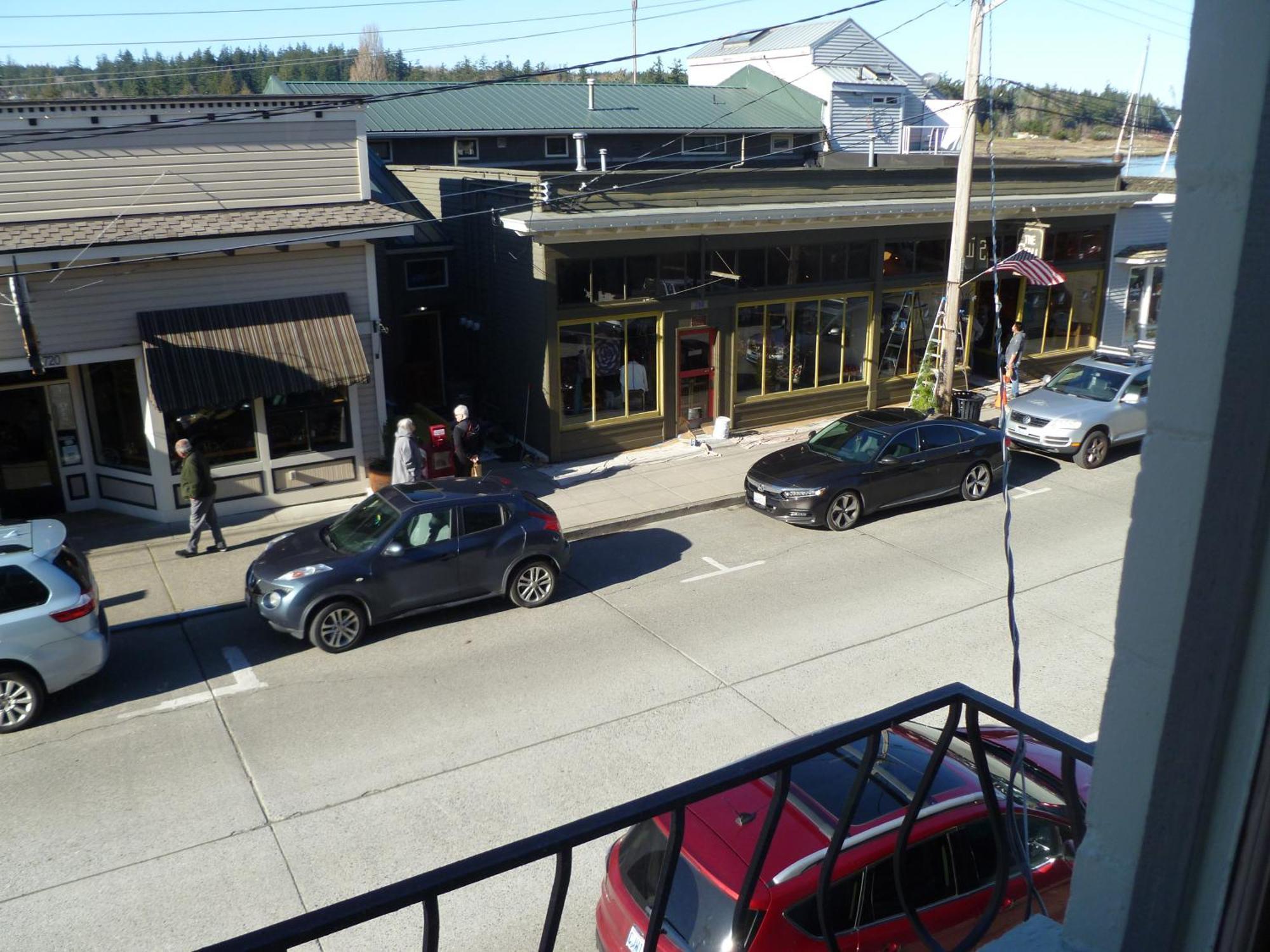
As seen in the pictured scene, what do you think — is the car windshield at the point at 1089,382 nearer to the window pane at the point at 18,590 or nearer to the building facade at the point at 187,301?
the building facade at the point at 187,301

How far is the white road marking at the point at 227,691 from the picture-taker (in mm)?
10891

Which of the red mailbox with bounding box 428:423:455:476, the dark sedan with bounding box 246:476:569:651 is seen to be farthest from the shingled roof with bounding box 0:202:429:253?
the dark sedan with bounding box 246:476:569:651

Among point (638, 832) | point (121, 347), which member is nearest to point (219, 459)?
point (121, 347)

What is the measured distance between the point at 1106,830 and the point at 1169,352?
832 millimetres

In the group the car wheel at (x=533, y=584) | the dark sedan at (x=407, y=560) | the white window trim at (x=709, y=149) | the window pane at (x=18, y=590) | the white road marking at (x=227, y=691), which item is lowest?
the white road marking at (x=227, y=691)

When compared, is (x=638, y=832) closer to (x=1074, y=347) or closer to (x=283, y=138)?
(x=283, y=138)

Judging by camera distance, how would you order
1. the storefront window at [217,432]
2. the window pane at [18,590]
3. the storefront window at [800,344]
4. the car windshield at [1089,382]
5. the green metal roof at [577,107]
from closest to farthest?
1. the window pane at [18,590]
2. the storefront window at [217,432]
3. the car windshield at [1089,382]
4. the storefront window at [800,344]
5. the green metal roof at [577,107]

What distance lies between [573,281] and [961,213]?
276 inches

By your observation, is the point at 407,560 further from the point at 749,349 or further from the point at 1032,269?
the point at 1032,269

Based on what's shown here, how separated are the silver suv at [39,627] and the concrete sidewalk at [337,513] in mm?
1560

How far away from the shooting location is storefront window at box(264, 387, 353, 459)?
55.5 feet

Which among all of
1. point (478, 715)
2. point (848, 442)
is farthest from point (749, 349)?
point (478, 715)

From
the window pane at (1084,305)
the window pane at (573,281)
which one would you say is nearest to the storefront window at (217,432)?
the window pane at (573,281)

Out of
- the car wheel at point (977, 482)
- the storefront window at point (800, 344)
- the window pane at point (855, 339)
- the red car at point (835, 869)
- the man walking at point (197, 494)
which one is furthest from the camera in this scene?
the window pane at point (855, 339)
